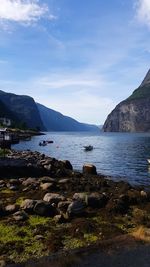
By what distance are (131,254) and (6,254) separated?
17.2 feet

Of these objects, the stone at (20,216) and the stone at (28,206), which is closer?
the stone at (20,216)

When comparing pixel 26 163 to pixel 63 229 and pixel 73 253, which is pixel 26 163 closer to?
pixel 63 229

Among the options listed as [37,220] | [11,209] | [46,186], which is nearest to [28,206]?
[11,209]

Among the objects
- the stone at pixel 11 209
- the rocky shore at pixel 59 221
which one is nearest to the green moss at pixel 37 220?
the rocky shore at pixel 59 221

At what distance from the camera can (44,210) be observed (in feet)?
73.4

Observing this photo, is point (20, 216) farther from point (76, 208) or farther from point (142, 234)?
point (142, 234)

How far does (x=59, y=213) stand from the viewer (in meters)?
22.7

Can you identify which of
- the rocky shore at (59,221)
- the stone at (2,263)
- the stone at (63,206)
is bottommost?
the stone at (2,263)

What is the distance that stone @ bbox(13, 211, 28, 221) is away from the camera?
70.1ft

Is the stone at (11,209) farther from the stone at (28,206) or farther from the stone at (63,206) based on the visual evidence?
the stone at (63,206)

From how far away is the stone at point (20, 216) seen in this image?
70.1 ft

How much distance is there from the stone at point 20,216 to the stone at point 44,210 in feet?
2.49

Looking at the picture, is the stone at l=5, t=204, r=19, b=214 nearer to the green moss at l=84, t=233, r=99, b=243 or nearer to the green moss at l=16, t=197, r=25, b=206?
the green moss at l=16, t=197, r=25, b=206

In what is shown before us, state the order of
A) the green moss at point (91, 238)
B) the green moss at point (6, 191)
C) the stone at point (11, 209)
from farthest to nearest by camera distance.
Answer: the green moss at point (6, 191), the stone at point (11, 209), the green moss at point (91, 238)
